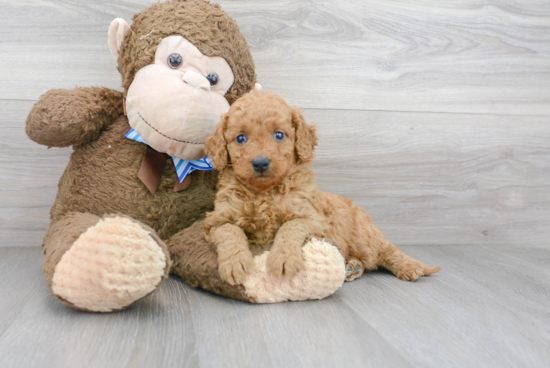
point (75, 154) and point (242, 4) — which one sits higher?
point (242, 4)

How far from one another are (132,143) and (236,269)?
51 cm

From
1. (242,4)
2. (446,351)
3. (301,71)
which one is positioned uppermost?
(242,4)

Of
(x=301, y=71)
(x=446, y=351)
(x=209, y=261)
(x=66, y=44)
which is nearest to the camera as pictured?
(x=446, y=351)

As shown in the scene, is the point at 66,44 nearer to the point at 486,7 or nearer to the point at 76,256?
the point at 76,256

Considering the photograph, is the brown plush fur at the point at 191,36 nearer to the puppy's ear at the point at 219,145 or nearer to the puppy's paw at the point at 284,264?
the puppy's ear at the point at 219,145

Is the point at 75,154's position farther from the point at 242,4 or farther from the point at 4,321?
the point at 242,4

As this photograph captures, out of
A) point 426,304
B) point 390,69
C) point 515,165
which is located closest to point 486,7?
point 390,69

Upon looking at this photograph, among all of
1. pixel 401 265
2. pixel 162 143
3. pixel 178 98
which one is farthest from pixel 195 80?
pixel 401 265

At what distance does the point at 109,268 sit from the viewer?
0.85m

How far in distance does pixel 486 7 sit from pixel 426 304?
1223mm

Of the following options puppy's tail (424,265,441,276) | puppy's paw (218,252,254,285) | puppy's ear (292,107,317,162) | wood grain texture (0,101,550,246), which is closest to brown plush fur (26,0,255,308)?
puppy's paw (218,252,254,285)

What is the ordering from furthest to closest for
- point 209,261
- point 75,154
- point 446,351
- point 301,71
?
point 301,71 < point 75,154 < point 209,261 < point 446,351

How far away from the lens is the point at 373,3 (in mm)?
1608

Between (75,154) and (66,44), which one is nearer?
(75,154)
